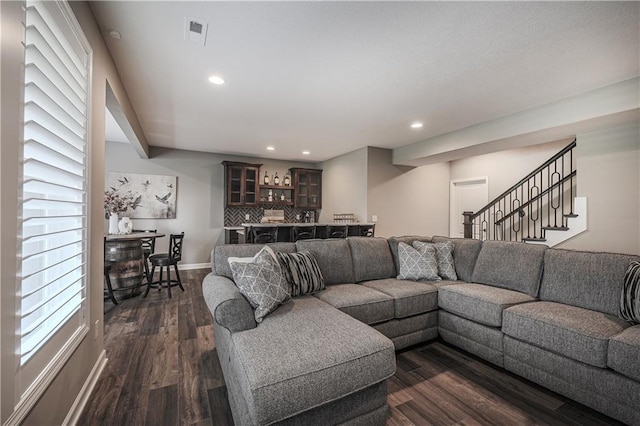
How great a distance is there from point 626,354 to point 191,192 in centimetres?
670

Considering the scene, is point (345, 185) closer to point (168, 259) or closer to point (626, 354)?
point (168, 259)

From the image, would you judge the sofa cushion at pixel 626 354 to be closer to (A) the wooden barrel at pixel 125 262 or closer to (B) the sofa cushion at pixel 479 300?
(B) the sofa cushion at pixel 479 300

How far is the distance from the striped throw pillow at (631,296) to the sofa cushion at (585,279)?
8cm

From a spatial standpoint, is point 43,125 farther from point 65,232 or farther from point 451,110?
point 451,110

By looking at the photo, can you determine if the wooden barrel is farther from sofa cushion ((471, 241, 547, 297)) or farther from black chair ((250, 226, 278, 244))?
sofa cushion ((471, 241, 547, 297))

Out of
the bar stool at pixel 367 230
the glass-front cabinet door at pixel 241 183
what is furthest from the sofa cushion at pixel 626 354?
the glass-front cabinet door at pixel 241 183

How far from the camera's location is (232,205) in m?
6.32

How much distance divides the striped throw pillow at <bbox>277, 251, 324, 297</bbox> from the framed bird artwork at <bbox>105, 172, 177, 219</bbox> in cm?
460

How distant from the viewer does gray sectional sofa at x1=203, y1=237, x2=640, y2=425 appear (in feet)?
4.48

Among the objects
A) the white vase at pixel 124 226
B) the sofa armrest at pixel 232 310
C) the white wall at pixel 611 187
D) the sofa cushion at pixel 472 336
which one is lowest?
the sofa cushion at pixel 472 336

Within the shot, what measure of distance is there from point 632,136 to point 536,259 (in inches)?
85.4

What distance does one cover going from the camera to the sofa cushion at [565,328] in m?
1.75

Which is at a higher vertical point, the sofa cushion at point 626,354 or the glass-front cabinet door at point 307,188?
the glass-front cabinet door at point 307,188

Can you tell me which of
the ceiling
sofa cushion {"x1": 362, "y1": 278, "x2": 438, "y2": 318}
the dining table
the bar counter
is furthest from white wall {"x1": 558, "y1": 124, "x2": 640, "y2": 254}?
the dining table
